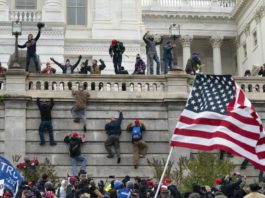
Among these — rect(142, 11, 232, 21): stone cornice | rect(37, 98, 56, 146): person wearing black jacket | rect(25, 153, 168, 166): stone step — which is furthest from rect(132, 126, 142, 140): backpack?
rect(142, 11, 232, 21): stone cornice

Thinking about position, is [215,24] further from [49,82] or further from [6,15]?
[49,82]

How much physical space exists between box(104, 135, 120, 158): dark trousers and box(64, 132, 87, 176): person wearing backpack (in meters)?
1.04

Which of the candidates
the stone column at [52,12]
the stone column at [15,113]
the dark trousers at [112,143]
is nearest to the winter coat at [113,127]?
the dark trousers at [112,143]

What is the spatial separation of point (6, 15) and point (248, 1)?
28277 millimetres

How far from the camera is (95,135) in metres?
27.6

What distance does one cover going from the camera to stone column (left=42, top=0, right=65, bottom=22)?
41594 mm

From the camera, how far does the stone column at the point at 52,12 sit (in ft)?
136

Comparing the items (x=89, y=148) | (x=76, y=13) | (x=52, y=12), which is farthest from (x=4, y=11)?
(x=89, y=148)

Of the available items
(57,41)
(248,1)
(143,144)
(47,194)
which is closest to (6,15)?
(57,41)

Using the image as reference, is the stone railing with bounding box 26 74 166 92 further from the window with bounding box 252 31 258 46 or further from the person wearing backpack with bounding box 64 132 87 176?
the window with bounding box 252 31 258 46

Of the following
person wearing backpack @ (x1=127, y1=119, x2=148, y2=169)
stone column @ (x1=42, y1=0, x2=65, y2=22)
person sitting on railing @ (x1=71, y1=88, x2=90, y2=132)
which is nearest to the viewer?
person wearing backpack @ (x1=127, y1=119, x2=148, y2=169)

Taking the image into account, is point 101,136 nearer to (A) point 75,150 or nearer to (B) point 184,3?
(A) point 75,150

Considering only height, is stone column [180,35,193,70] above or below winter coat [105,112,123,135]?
above

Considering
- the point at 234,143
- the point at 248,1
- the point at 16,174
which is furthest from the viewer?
the point at 248,1
